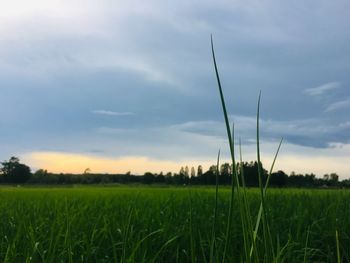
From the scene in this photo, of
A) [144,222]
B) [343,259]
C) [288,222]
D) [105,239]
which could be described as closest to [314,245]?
[343,259]

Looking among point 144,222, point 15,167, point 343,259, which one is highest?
point 15,167

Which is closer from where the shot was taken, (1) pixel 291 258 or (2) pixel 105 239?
(1) pixel 291 258

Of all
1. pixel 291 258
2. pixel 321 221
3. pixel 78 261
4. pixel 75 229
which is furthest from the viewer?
pixel 321 221

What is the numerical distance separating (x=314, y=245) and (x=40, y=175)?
333 feet

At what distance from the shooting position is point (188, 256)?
2.88 m

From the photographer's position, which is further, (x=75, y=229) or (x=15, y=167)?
(x=15, y=167)

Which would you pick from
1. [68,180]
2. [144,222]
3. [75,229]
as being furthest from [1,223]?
[68,180]

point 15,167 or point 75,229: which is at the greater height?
point 15,167

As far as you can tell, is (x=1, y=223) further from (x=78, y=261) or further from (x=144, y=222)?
(x=78, y=261)

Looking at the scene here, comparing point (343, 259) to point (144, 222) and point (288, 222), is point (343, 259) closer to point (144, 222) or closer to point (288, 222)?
point (288, 222)

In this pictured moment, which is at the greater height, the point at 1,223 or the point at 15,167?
the point at 15,167

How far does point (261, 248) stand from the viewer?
2582mm

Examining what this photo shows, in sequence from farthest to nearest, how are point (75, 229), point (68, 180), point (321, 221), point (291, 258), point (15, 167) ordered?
point (15, 167) → point (68, 180) → point (321, 221) → point (75, 229) → point (291, 258)

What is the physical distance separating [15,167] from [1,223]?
97.7 meters
